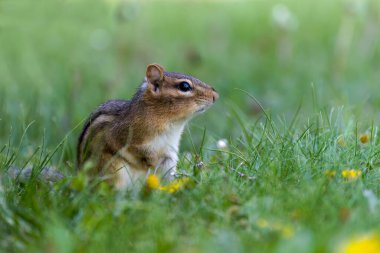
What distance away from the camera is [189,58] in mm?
→ 8969

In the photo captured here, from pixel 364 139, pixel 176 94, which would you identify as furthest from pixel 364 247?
pixel 176 94

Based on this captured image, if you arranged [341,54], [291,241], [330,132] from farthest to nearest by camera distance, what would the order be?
[341,54] < [330,132] < [291,241]

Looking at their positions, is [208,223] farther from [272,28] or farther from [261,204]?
[272,28]

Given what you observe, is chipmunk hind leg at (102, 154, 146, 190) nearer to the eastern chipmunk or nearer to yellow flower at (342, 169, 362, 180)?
the eastern chipmunk

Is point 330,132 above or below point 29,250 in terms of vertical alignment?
above

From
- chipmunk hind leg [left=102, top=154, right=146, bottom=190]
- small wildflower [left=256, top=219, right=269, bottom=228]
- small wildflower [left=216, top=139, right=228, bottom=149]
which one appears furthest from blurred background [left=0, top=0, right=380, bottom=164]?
small wildflower [left=256, top=219, right=269, bottom=228]

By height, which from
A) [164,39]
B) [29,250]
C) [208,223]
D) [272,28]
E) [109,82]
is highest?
[272,28]

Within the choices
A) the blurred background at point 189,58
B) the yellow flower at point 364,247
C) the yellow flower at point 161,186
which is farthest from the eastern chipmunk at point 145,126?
the yellow flower at point 364,247

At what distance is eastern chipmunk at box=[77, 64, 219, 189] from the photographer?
15.1 ft

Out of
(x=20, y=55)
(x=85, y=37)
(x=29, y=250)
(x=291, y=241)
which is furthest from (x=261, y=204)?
(x=85, y=37)

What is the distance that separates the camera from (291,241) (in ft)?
8.96

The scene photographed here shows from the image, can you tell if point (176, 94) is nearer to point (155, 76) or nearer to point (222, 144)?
point (155, 76)

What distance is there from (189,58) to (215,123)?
2178 millimetres

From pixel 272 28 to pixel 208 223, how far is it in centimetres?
784
